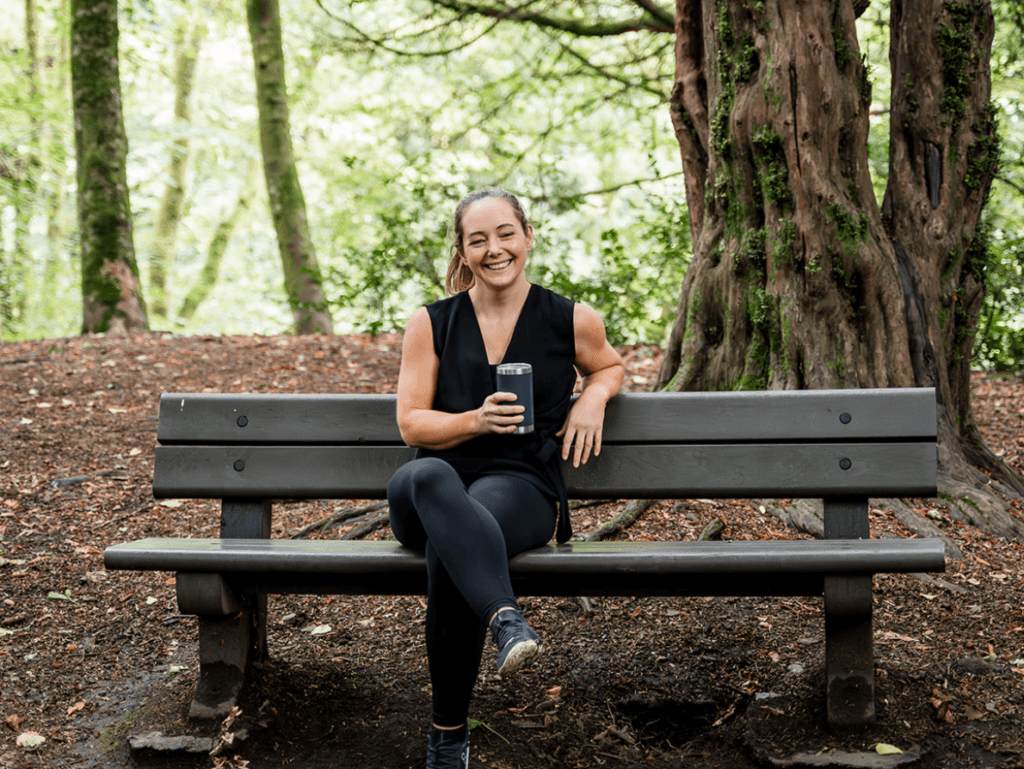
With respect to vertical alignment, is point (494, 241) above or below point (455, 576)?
above

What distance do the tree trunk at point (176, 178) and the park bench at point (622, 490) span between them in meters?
16.1

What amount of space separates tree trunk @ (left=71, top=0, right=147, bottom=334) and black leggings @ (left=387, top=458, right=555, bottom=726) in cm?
752

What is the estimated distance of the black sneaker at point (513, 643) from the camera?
224 cm

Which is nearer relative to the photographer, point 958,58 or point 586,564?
point 586,564

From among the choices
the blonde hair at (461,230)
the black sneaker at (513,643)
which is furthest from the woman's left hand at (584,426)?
the black sneaker at (513,643)

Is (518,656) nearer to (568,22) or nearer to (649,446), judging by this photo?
(649,446)

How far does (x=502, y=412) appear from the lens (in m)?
2.61

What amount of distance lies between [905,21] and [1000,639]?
128 inches

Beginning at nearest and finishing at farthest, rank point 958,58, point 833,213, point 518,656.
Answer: point 518,656
point 833,213
point 958,58

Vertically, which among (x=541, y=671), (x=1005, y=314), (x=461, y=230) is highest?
(x=461, y=230)

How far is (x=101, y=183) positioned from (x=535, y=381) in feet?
25.6

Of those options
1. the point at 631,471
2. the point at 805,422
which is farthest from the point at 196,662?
the point at 805,422

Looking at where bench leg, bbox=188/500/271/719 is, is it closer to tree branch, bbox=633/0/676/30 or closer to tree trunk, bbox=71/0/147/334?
tree branch, bbox=633/0/676/30

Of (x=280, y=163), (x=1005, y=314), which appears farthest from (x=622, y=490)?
(x=280, y=163)
